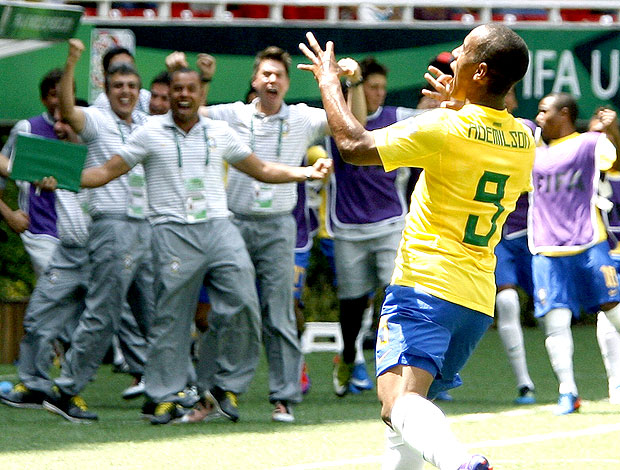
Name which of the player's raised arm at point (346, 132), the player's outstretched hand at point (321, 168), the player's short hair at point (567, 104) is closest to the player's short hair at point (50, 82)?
the player's outstretched hand at point (321, 168)

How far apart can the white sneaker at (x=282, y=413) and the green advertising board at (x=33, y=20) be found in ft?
9.19

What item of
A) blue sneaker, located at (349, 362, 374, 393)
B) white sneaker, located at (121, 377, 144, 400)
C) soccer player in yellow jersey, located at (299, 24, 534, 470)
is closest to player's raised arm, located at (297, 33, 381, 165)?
soccer player in yellow jersey, located at (299, 24, 534, 470)

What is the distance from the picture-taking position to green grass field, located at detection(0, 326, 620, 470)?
277 inches

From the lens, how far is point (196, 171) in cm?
841

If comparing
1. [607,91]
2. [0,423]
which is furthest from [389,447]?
[607,91]

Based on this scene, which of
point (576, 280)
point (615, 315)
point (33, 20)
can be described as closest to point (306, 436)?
point (576, 280)

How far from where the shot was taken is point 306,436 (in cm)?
792

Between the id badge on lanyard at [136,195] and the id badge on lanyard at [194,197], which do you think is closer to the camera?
the id badge on lanyard at [194,197]

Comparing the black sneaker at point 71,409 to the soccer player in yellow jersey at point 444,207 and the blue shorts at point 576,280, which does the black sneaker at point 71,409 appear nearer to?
the blue shorts at point 576,280

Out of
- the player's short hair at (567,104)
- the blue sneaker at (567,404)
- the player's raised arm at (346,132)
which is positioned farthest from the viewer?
the player's short hair at (567,104)

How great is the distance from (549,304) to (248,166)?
86.5 inches

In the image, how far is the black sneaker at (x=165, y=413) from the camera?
27.4ft

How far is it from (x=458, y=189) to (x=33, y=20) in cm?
448

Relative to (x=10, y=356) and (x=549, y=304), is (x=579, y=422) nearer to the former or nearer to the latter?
(x=549, y=304)
